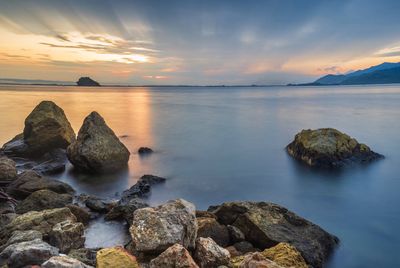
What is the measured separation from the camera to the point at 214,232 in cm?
784

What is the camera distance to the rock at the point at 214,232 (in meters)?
7.73

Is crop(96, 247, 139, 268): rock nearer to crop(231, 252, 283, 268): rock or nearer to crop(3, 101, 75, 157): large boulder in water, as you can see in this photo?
crop(231, 252, 283, 268): rock

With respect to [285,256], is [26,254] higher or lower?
higher

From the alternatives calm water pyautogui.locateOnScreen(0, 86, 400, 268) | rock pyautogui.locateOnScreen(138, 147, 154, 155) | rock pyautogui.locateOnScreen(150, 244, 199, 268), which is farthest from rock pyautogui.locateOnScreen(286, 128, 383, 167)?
rock pyautogui.locateOnScreen(150, 244, 199, 268)

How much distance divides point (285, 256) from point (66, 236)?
15.3 feet

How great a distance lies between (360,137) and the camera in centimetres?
2581

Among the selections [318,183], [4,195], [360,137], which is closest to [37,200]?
[4,195]

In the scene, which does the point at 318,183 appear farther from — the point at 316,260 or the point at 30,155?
the point at 30,155

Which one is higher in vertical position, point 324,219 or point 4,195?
point 4,195

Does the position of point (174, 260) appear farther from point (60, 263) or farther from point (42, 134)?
point (42, 134)

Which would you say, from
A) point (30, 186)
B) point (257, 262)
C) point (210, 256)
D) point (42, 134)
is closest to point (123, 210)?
point (30, 186)

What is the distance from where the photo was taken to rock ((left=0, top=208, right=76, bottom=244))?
726 cm

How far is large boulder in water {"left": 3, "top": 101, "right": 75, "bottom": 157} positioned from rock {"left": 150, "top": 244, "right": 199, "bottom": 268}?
13545 mm

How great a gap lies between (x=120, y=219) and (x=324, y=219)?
263 inches
